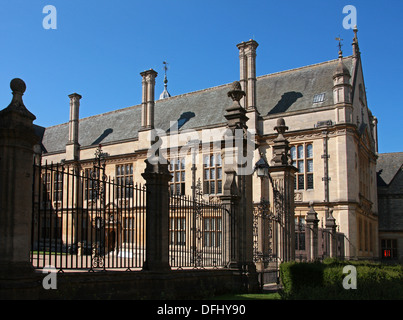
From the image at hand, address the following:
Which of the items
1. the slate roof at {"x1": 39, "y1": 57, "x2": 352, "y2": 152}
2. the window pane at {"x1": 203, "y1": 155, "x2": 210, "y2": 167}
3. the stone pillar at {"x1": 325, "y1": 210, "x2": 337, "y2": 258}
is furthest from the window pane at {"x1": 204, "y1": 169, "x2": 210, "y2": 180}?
the stone pillar at {"x1": 325, "y1": 210, "x2": 337, "y2": 258}

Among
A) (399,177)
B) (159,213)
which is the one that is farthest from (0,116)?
(399,177)

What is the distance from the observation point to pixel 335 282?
7.59 metres

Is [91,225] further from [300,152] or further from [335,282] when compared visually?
[300,152]

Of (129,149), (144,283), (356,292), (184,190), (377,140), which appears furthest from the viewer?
(377,140)

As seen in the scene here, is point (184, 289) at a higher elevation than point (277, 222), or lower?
lower

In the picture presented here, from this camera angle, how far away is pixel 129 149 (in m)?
34.2

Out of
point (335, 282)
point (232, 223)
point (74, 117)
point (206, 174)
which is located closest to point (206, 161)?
point (206, 174)

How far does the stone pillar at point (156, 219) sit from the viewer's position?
941 centimetres

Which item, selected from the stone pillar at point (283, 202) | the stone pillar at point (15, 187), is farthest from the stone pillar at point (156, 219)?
the stone pillar at point (283, 202)

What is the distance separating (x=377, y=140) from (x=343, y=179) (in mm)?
18190

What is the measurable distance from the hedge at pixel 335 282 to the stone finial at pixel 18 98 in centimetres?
477

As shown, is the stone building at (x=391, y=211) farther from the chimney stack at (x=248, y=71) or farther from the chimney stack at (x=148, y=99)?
the chimney stack at (x=148, y=99)

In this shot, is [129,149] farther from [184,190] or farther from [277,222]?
[277,222]

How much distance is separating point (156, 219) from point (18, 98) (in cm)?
378
